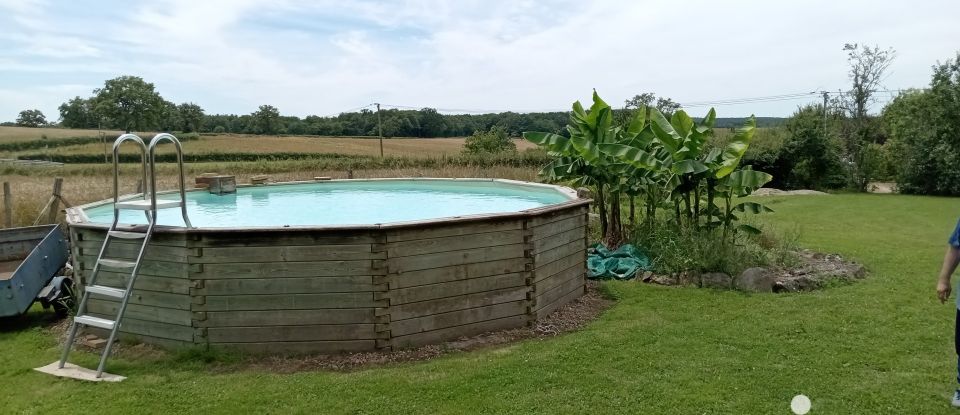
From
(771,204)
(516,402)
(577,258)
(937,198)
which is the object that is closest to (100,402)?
(516,402)

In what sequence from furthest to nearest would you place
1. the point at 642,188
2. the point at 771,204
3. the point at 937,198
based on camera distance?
the point at 937,198 → the point at 771,204 → the point at 642,188

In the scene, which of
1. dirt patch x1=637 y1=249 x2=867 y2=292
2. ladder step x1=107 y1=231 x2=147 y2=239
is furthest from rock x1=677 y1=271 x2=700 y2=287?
ladder step x1=107 y1=231 x2=147 y2=239

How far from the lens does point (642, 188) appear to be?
33.4 ft

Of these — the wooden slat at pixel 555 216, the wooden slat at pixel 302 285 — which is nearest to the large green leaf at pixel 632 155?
the wooden slat at pixel 555 216

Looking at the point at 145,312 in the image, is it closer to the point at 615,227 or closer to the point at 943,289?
the point at 943,289

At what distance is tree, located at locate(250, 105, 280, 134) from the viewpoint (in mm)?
63319

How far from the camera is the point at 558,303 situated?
22.9 feet

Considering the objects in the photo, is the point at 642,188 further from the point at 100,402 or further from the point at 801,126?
the point at 801,126

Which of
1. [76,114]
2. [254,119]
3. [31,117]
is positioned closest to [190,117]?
[254,119]

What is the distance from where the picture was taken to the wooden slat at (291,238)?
5.31 meters

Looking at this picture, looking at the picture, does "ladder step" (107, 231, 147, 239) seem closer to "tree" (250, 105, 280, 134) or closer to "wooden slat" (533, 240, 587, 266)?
"wooden slat" (533, 240, 587, 266)

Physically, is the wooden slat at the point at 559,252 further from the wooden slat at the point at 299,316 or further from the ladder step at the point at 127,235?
the ladder step at the point at 127,235

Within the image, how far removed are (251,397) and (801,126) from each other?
30.0m

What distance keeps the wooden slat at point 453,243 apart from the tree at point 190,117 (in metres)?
63.5
